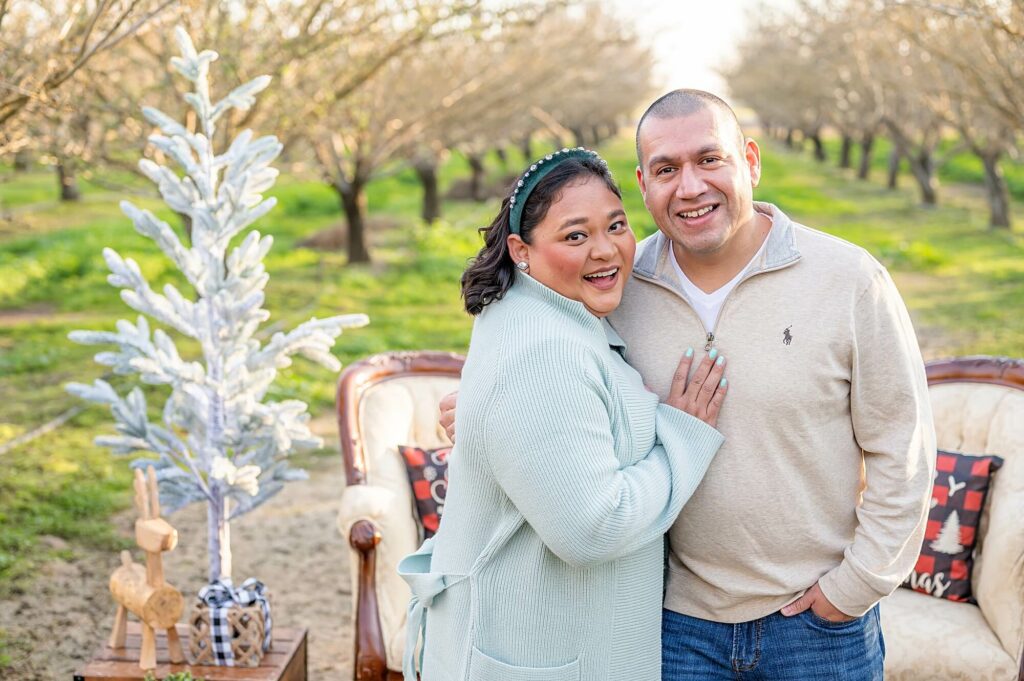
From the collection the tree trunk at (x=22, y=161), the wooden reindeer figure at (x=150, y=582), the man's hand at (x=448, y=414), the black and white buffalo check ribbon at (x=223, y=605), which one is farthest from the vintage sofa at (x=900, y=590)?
the tree trunk at (x=22, y=161)

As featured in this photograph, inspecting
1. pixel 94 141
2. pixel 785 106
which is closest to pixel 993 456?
pixel 94 141

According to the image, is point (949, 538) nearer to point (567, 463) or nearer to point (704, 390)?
point (704, 390)

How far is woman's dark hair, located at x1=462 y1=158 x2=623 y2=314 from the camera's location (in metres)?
2.29

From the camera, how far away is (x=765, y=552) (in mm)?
2426

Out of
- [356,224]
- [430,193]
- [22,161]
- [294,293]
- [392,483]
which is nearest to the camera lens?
[392,483]

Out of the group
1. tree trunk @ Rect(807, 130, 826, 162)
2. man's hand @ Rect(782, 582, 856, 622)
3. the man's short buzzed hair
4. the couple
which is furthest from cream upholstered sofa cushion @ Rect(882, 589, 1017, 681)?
tree trunk @ Rect(807, 130, 826, 162)

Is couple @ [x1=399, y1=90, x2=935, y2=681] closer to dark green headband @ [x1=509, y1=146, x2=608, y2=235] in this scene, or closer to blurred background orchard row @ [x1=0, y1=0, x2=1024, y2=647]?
dark green headband @ [x1=509, y1=146, x2=608, y2=235]

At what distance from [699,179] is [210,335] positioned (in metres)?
2.22

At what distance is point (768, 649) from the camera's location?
245 cm

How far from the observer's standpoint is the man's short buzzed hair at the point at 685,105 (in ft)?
7.95

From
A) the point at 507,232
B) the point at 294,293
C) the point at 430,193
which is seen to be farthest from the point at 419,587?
the point at 430,193

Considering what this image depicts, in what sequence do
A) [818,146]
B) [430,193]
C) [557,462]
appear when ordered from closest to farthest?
[557,462] < [430,193] < [818,146]

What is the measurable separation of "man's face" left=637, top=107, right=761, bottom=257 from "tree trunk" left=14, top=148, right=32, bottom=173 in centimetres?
623

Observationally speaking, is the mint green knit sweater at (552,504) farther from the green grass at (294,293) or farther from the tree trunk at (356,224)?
the tree trunk at (356,224)
